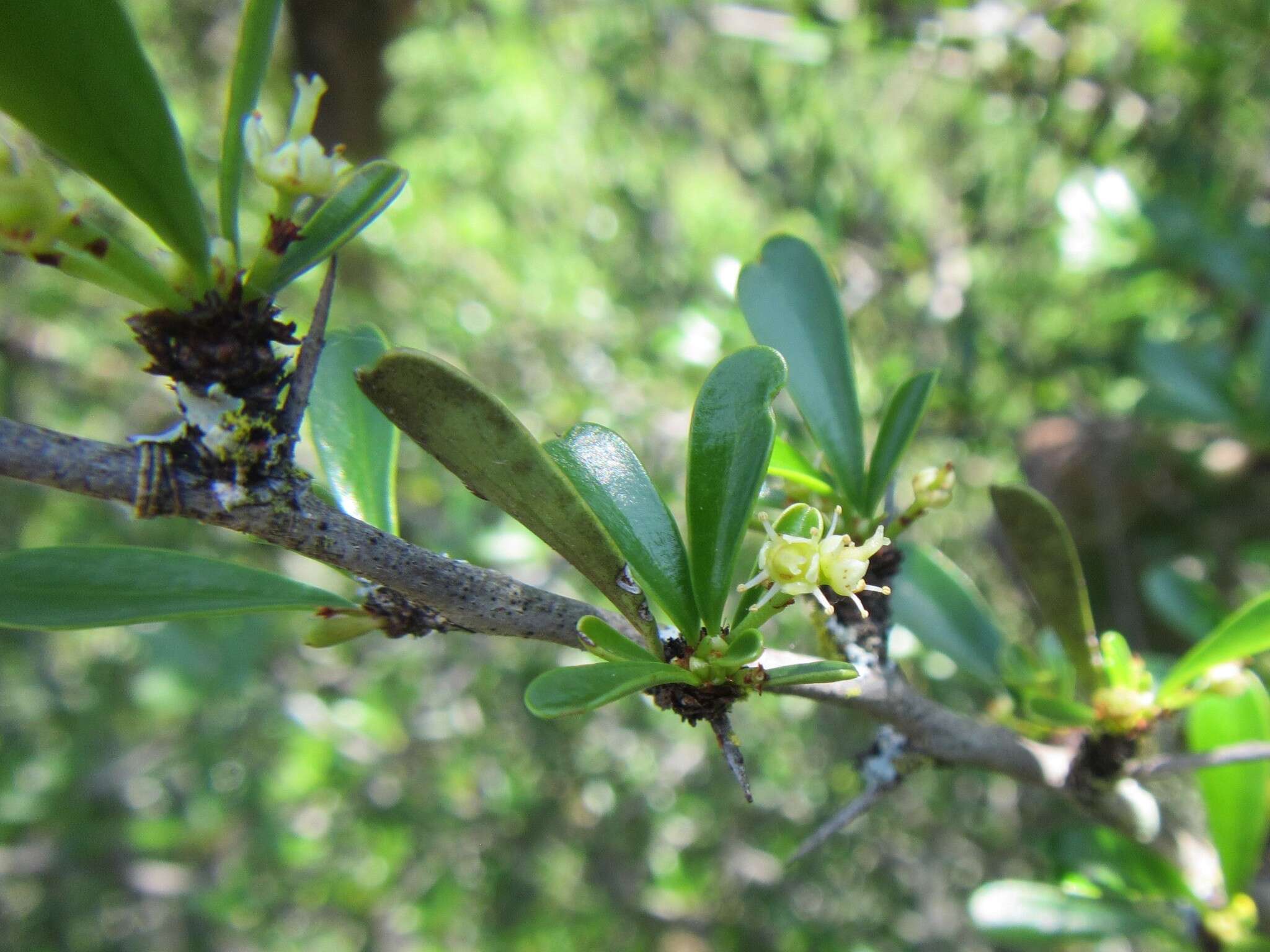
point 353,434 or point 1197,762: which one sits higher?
point 353,434

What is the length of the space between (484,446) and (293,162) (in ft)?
0.79

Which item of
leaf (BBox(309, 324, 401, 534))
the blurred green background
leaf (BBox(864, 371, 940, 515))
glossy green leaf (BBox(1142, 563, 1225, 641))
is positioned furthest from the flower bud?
glossy green leaf (BBox(1142, 563, 1225, 641))

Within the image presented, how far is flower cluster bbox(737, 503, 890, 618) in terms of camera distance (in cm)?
61

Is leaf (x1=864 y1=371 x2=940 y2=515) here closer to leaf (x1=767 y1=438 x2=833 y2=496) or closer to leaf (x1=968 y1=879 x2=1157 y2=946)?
leaf (x1=767 y1=438 x2=833 y2=496)

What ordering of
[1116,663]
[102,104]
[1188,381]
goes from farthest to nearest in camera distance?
1. [1188,381]
2. [1116,663]
3. [102,104]

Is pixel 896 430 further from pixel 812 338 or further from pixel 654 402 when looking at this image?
pixel 654 402

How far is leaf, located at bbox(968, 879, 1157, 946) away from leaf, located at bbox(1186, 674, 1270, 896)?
13 cm

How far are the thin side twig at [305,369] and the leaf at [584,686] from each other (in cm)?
22

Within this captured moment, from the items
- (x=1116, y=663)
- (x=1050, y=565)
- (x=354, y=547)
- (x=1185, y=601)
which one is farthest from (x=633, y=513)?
(x=1185, y=601)

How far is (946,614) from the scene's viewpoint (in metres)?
1.07

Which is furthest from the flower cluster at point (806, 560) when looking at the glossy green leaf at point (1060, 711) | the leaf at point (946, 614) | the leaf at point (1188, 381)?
the leaf at point (1188, 381)

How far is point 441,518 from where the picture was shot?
2.61m

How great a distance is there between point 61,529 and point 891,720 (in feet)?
9.92

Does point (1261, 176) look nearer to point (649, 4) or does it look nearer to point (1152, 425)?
point (1152, 425)
